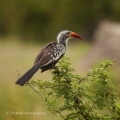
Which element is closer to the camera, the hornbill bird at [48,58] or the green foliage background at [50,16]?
the hornbill bird at [48,58]

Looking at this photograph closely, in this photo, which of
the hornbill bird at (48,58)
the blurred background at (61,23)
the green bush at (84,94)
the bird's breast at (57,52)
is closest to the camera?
the green bush at (84,94)

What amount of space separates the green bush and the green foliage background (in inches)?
740

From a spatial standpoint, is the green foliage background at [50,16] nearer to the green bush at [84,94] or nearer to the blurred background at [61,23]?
the blurred background at [61,23]

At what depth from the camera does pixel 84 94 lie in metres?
4.49

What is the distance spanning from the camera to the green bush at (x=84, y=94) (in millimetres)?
4398

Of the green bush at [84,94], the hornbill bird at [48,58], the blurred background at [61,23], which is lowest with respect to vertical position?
the green bush at [84,94]

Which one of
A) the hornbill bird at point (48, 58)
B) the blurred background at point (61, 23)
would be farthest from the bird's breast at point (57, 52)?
the blurred background at point (61, 23)

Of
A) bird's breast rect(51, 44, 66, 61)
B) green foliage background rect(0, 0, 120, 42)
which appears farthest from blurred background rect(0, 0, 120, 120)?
bird's breast rect(51, 44, 66, 61)

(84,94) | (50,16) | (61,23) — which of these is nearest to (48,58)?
(84,94)

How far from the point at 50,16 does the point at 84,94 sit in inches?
863

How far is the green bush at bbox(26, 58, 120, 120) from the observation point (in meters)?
4.40

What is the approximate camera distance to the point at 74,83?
445cm

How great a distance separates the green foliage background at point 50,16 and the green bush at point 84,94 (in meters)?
18.8

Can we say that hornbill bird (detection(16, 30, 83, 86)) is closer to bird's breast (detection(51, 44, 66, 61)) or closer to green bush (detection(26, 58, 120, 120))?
bird's breast (detection(51, 44, 66, 61))
